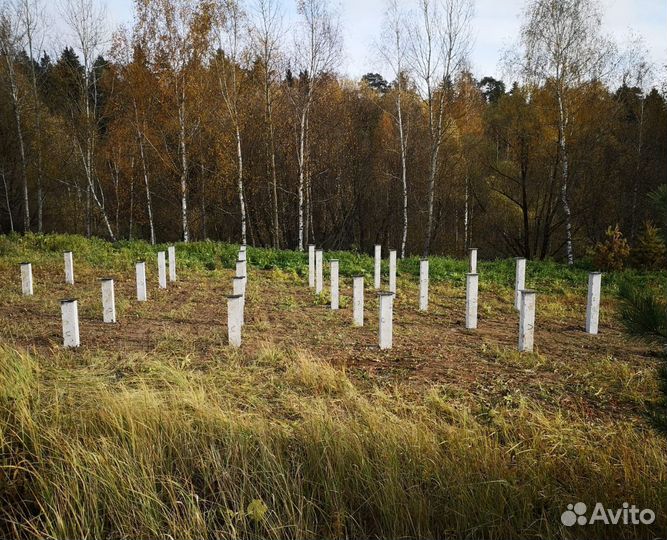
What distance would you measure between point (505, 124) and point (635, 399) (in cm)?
1828

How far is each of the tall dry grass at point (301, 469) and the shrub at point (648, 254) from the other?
12.1 m

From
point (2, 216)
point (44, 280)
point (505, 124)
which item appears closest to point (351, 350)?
point (44, 280)

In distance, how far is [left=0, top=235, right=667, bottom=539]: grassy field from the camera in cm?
274

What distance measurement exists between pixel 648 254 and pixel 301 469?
1408cm

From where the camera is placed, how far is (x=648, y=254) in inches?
547

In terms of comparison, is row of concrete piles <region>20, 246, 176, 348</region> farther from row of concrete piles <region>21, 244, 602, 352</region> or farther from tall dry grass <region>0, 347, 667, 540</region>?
tall dry grass <region>0, 347, 667, 540</region>

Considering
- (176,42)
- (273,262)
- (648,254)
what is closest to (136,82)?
(176,42)

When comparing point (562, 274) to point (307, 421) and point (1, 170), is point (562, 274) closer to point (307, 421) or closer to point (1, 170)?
point (307, 421)

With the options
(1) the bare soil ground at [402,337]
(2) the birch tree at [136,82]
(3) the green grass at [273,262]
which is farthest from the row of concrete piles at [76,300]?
(2) the birch tree at [136,82]

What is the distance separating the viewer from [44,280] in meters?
10.5

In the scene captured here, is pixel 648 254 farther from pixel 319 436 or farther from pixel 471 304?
pixel 319 436

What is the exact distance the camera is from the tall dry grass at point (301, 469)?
2.71 meters

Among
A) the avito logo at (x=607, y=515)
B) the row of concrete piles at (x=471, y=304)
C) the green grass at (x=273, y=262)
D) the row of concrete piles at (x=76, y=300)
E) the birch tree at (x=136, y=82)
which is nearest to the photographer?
the avito logo at (x=607, y=515)

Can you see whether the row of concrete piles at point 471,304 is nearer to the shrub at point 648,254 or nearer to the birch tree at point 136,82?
the shrub at point 648,254
